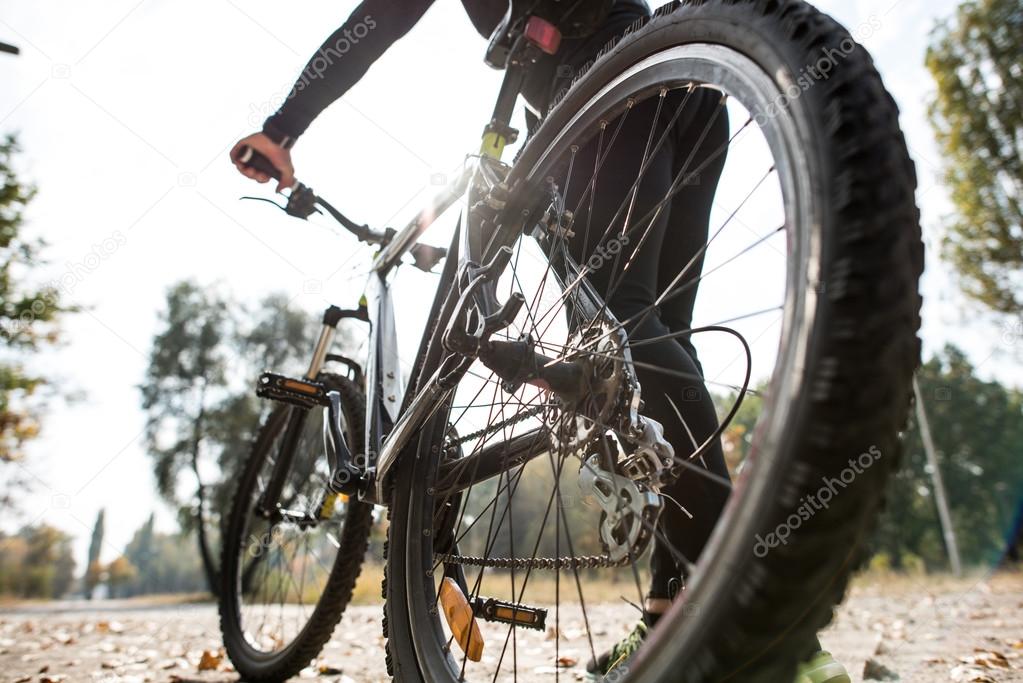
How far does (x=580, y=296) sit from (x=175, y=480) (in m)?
22.8

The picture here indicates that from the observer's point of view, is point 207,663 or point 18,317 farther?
point 18,317

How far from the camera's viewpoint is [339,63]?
1.61m

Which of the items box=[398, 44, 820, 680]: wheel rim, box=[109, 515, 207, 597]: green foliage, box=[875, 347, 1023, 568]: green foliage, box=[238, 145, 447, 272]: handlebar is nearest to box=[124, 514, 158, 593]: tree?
box=[109, 515, 207, 597]: green foliage

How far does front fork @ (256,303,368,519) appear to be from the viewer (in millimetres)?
2422

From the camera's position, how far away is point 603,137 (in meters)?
1.47

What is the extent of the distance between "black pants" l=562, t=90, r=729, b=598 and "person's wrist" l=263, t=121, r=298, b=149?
2.25 feet

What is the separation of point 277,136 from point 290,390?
43.5 inches

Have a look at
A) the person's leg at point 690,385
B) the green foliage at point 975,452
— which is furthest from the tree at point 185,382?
the green foliage at point 975,452

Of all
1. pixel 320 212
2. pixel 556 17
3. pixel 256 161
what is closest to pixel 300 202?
pixel 320 212

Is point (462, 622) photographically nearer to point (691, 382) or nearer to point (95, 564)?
point (691, 382)

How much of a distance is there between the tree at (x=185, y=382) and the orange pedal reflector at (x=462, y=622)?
2145 centimetres

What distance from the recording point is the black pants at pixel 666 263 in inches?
48.7

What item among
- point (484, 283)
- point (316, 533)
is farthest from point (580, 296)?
point (316, 533)

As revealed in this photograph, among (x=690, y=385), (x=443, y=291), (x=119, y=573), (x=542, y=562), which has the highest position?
(x=119, y=573)
